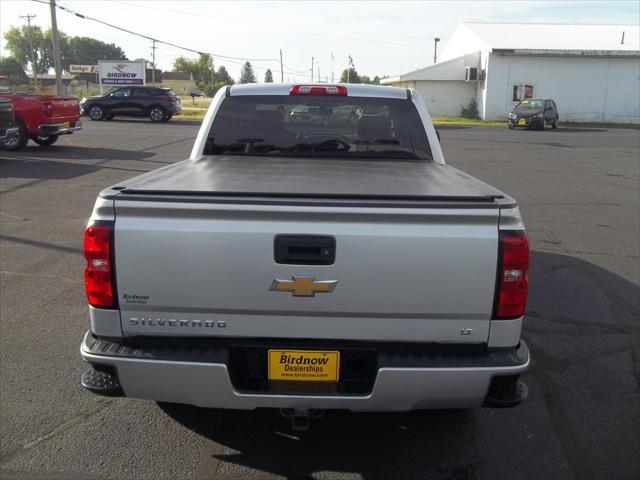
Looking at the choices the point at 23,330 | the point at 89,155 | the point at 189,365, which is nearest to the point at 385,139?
the point at 189,365

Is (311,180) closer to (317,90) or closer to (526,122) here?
(317,90)

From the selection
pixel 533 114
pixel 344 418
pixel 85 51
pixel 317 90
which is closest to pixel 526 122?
pixel 533 114

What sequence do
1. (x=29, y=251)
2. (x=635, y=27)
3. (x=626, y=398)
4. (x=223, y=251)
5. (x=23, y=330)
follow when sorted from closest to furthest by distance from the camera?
(x=223, y=251), (x=626, y=398), (x=23, y=330), (x=29, y=251), (x=635, y=27)

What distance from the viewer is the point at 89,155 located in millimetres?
16109

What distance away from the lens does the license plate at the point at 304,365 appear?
8.73 ft

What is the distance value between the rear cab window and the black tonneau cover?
0.21 metres

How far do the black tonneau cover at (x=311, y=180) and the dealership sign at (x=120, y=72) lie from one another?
44.6 meters

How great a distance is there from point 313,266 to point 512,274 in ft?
2.90

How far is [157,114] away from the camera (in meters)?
30.1

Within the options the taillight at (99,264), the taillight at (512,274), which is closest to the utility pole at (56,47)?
the taillight at (99,264)

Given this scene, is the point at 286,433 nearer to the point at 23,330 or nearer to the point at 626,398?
Answer: the point at 626,398

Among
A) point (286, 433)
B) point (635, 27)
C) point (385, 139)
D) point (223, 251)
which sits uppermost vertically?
point (635, 27)

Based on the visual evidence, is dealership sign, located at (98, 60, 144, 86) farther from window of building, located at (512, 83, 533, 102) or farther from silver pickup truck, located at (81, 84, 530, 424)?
silver pickup truck, located at (81, 84, 530, 424)

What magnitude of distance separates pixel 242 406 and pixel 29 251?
5.22m
